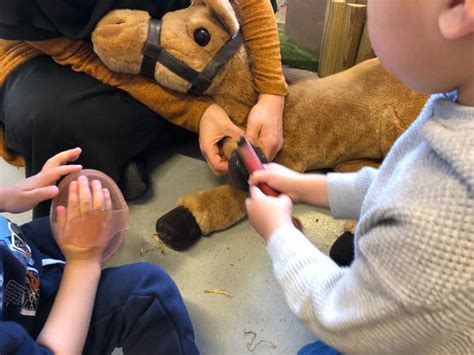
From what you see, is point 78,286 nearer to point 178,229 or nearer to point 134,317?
point 134,317

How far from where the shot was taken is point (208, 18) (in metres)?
0.78

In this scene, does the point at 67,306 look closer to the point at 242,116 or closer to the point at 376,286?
the point at 376,286

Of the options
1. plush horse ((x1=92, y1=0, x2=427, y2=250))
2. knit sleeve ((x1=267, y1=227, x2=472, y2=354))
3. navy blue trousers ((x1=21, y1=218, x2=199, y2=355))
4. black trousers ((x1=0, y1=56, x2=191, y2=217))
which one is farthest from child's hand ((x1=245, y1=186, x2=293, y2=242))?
black trousers ((x1=0, y1=56, x2=191, y2=217))

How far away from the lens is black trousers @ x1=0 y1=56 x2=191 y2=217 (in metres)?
0.79

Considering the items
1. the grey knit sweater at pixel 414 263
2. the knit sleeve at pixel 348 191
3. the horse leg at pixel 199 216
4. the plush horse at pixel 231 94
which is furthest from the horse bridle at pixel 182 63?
the grey knit sweater at pixel 414 263

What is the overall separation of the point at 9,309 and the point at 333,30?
878 millimetres

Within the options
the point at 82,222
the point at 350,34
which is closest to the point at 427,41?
the point at 82,222

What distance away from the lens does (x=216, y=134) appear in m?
0.83

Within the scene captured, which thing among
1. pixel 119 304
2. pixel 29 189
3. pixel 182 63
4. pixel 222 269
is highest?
pixel 182 63

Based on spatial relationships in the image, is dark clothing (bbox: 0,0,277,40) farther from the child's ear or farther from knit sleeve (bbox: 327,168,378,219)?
the child's ear

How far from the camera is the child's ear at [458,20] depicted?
0.98 ft

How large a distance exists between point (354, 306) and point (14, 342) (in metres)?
0.31

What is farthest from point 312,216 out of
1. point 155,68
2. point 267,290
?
point 155,68

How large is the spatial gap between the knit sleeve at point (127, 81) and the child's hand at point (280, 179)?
0.30 m
